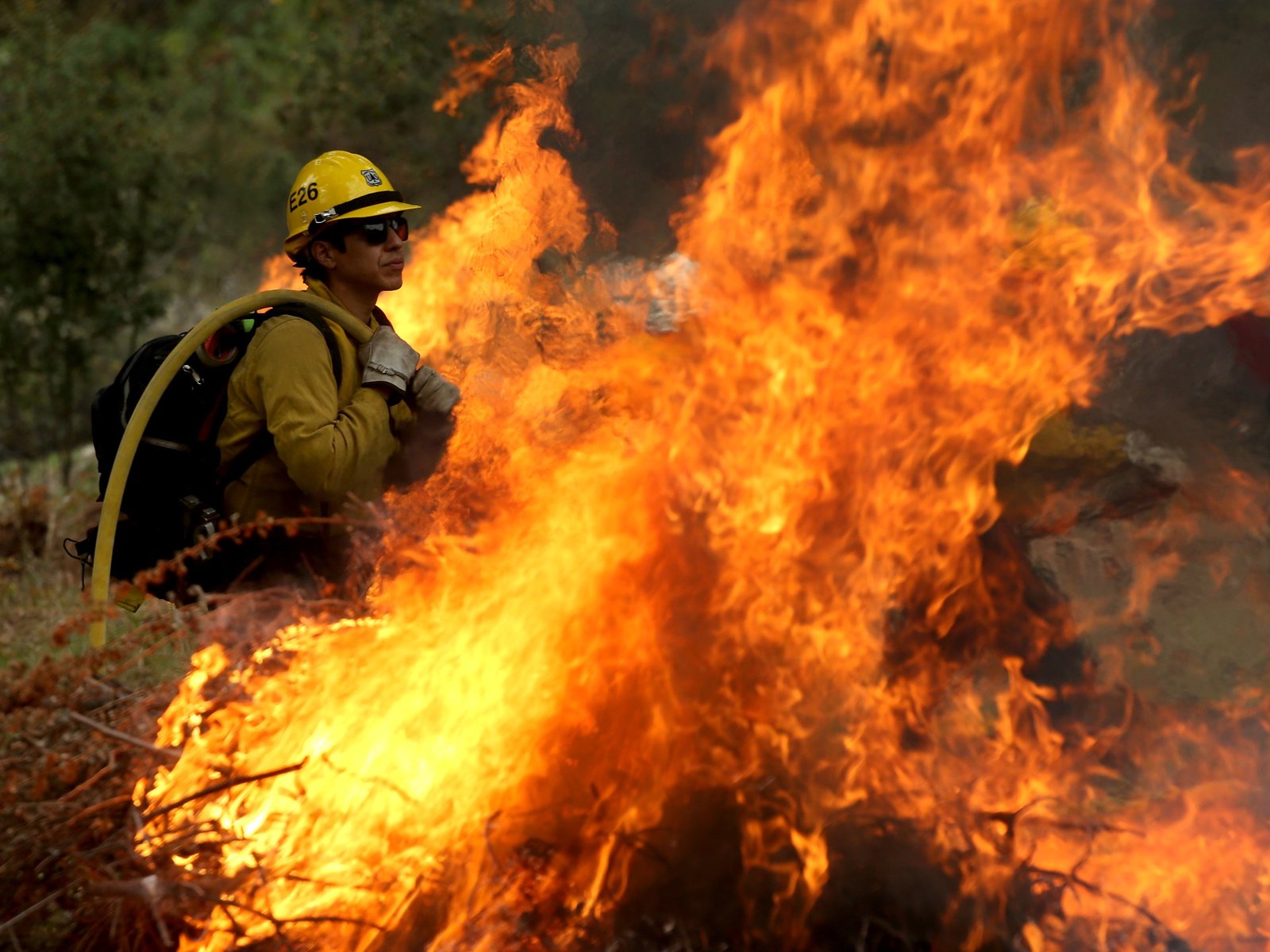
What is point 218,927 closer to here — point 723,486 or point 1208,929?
point 723,486

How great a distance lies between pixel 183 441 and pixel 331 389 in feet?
1.80

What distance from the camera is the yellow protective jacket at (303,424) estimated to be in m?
3.81

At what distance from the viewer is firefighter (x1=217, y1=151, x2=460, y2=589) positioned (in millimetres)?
3848

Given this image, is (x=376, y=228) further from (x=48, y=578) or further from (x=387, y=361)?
(x=48, y=578)

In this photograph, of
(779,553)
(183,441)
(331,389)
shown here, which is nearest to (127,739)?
(183,441)

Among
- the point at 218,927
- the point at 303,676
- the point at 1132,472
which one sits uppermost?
the point at 303,676

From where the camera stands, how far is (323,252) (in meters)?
4.23

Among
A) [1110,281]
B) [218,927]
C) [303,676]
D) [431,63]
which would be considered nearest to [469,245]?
[303,676]

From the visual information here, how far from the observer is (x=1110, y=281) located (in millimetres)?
4809

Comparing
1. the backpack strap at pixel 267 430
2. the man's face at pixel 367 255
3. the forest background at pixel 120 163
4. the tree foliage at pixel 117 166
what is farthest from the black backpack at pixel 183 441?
the tree foliage at pixel 117 166

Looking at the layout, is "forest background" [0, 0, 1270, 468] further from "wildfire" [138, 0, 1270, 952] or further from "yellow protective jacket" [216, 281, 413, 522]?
"yellow protective jacket" [216, 281, 413, 522]

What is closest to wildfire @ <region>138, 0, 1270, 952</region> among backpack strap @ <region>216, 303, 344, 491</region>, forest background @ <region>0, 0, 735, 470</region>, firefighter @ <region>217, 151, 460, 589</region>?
firefighter @ <region>217, 151, 460, 589</region>

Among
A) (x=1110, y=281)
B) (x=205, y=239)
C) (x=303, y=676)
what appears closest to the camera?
(x=303, y=676)

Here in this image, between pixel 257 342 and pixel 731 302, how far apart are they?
1.77 meters
